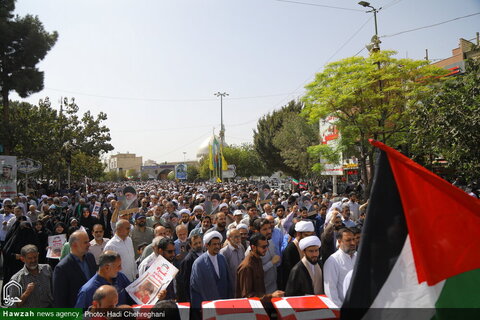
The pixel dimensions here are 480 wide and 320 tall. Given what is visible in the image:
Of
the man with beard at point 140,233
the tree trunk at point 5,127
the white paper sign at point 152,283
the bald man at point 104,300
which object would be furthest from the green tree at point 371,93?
A: the tree trunk at point 5,127

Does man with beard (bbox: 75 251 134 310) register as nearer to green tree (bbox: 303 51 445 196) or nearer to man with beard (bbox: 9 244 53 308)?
man with beard (bbox: 9 244 53 308)

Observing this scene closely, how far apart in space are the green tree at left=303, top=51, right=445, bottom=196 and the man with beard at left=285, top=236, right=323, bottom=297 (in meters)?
15.4

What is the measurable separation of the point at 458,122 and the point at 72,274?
11.8 meters

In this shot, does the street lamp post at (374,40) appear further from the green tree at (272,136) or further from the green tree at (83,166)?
the green tree at (83,166)

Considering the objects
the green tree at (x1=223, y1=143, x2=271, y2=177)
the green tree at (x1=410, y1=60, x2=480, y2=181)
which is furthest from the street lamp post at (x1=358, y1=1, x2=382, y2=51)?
the green tree at (x1=223, y1=143, x2=271, y2=177)

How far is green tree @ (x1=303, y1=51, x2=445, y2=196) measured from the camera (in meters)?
19.0

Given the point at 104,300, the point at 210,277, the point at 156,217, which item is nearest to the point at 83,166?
the point at 156,217

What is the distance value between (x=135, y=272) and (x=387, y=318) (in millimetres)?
4618

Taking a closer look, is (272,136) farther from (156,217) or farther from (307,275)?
(307,275)

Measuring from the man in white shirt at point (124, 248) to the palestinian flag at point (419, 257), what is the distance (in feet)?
14.4

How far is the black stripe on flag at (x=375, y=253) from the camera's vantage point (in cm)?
206

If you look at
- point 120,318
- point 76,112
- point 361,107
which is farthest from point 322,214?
point 76,112

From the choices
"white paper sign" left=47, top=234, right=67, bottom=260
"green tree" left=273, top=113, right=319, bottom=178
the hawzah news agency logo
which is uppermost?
"green tree" left=273, top=113, right=319, bottom=178

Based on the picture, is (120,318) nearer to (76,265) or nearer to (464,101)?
(76,265)
